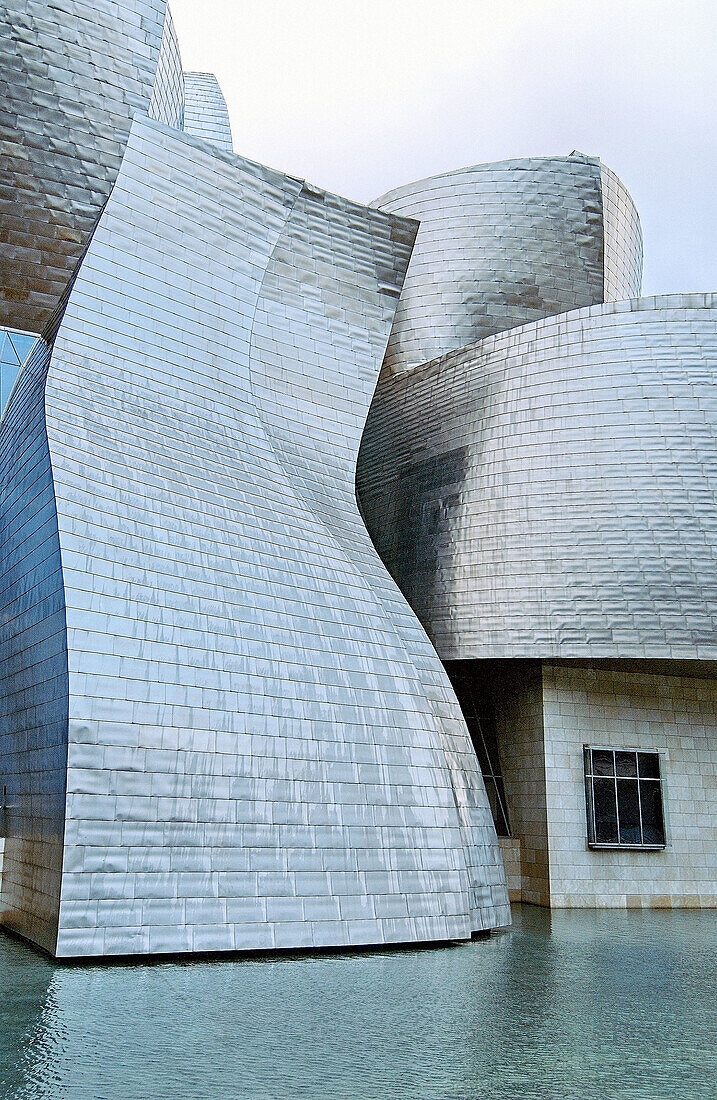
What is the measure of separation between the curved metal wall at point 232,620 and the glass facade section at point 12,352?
3897 millimetres

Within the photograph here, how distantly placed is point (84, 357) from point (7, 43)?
6.82 metres

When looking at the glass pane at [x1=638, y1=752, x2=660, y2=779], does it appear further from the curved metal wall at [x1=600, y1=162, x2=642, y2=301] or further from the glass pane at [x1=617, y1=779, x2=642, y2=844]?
the curved metal wall at [x1=600, y1=162, x2=642, y2=301]

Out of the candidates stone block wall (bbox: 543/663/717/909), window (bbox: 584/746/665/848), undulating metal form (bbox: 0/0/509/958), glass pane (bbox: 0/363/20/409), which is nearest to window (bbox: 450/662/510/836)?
stone block wall (bbox: 543/663/717/909)

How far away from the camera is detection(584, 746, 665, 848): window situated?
1817 cm

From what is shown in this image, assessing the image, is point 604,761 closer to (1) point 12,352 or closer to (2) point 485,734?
(2) point 485,734

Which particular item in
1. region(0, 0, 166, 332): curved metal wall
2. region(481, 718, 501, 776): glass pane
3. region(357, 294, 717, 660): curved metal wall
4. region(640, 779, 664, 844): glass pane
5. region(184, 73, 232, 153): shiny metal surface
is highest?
region(184, 73, 232, 153): shiny metal surface

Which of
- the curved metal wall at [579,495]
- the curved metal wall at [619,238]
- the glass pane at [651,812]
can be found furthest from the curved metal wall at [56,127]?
the glass pane at [651,812]

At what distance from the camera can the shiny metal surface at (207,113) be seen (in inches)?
975

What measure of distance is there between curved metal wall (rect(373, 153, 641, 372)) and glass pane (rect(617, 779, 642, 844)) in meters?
10.5

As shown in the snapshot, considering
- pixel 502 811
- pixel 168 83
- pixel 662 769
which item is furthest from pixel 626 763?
pixel 168 83

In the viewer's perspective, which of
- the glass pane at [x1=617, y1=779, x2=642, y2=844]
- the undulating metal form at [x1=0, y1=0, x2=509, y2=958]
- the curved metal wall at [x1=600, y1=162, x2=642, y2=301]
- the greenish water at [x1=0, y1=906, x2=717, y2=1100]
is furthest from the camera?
the curved metal wall at [x1=600, y1=162, x2=642, y2=301]

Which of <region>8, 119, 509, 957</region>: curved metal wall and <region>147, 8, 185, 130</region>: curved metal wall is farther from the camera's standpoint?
<region>147, 8, 185, 130</region>: curved metal wall

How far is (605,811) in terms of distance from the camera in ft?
60.0

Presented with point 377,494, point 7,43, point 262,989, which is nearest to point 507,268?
point 377,494
